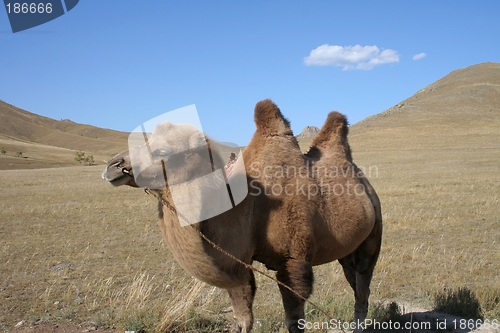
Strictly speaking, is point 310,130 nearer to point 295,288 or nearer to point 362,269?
point 362,269

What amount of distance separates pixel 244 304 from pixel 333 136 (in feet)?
7.99

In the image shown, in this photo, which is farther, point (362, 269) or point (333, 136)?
point (333, 136)

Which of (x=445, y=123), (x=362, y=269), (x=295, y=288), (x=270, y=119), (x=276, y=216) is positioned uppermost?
(x=445, y=123)

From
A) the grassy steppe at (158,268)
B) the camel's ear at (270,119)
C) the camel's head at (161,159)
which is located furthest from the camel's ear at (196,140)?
the grassy steppe at (158,268)

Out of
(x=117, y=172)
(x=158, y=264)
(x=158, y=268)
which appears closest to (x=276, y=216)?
(x=117, y=172)

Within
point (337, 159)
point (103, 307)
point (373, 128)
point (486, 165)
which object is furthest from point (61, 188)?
Answer: point (373, 128)

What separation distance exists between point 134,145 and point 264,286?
386 centimetres

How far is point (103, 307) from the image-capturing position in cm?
559

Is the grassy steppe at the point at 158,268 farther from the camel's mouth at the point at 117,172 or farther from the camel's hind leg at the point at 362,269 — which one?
the camel's mouth at the point at 117,172

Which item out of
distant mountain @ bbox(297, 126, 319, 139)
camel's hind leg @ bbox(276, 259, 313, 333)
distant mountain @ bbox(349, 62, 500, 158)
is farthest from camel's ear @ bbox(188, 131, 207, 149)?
distant mountain @ bbox(349, 62, 500, 158)

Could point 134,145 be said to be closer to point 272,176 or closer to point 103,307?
point 272,176

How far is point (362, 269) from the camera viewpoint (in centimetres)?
528

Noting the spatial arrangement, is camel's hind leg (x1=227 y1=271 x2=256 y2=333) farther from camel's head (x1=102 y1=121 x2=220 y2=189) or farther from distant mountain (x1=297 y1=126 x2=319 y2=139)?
distant mountain (x1=297 y1=126 x2=319 y2=139)

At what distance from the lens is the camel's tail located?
17.8 feet
